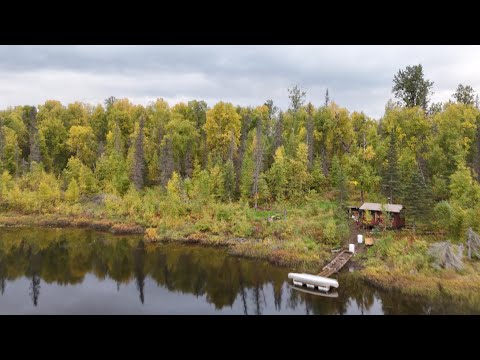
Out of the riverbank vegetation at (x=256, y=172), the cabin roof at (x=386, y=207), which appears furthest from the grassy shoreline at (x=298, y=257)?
the cabin roof at (x=386, y=207)

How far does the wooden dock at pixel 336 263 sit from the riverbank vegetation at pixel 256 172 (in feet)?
4.02

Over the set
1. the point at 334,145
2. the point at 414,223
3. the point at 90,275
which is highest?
the point at 334,145

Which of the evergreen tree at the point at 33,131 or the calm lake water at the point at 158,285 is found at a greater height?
the evergreen tree at the point at 33,131

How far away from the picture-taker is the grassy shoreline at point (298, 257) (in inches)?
947

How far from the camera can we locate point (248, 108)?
6369 cm

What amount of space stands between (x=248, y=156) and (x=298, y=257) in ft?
73.3

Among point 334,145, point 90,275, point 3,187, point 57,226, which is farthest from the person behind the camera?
point 334,145

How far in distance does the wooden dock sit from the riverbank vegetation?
1.22 m

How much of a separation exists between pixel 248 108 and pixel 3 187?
3814 centimetres

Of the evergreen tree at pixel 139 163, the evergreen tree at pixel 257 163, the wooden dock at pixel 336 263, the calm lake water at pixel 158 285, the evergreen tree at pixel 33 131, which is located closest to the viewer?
the calm lake water at pixel 158 285

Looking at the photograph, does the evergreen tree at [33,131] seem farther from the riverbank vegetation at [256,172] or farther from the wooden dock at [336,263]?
the wooden dock at [336,263]

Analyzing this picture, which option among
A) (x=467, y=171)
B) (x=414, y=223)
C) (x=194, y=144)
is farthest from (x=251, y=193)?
→ (x=467, y=171)

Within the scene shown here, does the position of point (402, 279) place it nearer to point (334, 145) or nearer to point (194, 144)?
point (334, 145)

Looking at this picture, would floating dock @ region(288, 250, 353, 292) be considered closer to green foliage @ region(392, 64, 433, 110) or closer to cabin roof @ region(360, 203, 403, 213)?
cabin roof @ region(360, 203, 403, 213)
